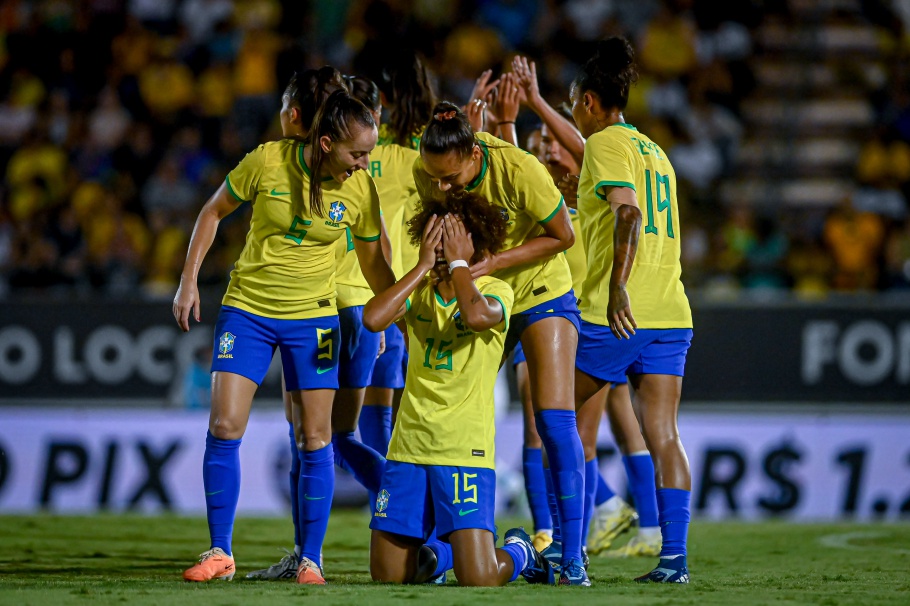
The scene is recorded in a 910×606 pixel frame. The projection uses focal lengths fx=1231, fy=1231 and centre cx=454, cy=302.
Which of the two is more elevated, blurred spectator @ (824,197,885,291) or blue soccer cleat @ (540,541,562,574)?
blurred spectator @ (824,197,885,291)

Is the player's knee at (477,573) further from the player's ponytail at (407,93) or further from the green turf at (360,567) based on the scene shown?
the player's ponytail at (407,93)

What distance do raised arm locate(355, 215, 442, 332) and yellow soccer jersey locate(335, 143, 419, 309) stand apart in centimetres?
105

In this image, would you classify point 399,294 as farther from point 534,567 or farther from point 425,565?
point 534,567

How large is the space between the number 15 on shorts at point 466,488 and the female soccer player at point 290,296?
75 cm

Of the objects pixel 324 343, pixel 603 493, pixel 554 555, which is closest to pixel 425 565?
pixel 554 555

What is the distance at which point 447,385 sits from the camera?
4.93m

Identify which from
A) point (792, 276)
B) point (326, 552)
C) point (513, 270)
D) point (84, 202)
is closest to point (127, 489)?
point (326, 552)

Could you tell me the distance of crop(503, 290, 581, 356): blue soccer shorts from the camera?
17.4 ft

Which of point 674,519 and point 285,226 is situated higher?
point 285,226

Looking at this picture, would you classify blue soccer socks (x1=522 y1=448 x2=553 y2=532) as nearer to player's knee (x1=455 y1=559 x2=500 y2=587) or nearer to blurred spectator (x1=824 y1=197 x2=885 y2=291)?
player's knee (x1=455 y1=559 x2=500 y2=587)

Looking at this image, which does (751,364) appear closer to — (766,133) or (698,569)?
(698,569)

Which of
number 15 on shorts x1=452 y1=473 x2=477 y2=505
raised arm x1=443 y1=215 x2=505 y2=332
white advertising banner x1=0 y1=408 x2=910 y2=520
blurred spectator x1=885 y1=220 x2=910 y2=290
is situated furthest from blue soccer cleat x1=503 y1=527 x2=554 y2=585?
blurred spectator x1=885 y1=220 x2=910 y2=290

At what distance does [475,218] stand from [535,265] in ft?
1.54

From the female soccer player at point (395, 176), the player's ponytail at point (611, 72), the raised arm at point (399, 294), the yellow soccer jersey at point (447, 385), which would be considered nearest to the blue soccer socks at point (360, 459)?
the female soccer player at point (395, 176)
